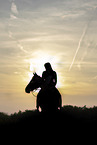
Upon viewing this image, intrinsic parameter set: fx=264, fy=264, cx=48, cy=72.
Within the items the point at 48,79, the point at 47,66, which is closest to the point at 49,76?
the point at 48,79

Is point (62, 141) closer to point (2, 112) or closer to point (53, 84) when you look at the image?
point (53, 84)

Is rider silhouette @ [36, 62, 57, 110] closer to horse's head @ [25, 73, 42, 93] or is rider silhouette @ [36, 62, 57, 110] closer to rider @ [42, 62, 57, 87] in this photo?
rider @ [42, 62, 57, 87]

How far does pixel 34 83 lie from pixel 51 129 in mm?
3227

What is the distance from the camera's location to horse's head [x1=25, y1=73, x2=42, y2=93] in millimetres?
17734

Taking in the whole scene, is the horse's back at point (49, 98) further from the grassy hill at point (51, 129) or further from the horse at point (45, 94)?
the grassy hill at point (51, 129)

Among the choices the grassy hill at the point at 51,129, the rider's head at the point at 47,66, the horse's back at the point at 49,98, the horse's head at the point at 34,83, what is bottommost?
the grassy hill at the point at 51,129

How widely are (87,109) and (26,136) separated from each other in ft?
27.4

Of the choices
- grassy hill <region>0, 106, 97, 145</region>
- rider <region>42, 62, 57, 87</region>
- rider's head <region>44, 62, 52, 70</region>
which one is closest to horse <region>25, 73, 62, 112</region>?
rider <region>42, 62, 57, 87</region>

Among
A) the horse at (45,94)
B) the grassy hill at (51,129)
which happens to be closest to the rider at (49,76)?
the horse at (45,94)

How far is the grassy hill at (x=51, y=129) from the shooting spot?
1577 cm

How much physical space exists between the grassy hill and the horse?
0.56 metres

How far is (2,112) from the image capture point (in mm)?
29328

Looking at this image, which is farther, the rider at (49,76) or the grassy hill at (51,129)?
the rider at (49,76)

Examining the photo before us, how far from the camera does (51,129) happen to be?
→ 16922 mm
